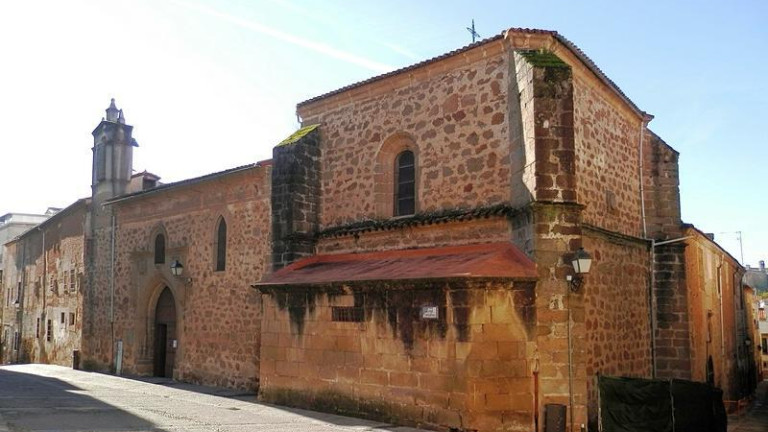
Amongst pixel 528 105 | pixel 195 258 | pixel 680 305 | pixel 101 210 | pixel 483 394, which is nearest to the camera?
pixel 483 394

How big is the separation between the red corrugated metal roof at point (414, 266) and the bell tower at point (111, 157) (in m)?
11.5

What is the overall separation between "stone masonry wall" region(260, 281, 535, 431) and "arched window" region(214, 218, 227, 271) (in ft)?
15.8

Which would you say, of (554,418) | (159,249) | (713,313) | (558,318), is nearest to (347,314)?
(558,318)

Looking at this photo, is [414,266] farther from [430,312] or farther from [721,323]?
[721,323]

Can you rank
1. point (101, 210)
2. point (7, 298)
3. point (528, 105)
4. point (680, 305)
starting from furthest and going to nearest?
point (7, 298) → point (101, 210) → point (680, 305) → point (528, 105)

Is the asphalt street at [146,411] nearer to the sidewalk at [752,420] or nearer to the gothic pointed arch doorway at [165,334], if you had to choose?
the gothic pointed arch doorway at [165,334]

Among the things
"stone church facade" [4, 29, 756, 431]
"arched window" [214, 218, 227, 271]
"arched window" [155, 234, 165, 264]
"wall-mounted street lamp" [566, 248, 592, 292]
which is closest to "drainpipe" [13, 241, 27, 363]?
"arched window" [155, 234, 165, 264]

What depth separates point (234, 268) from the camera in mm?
17156

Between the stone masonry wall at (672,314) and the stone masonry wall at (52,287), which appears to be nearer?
the stone masonry wall at (672,314)

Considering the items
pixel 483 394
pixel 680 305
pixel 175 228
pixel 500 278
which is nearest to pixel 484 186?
pixel 500 278

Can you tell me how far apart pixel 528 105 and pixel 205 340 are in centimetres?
1130

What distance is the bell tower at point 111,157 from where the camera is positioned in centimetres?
2308

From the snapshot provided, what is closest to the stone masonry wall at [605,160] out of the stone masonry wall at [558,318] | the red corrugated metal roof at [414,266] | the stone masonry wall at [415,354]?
the stone masonry wall at [558,318]

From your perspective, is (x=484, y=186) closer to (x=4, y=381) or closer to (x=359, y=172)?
(x=359, y=172)
